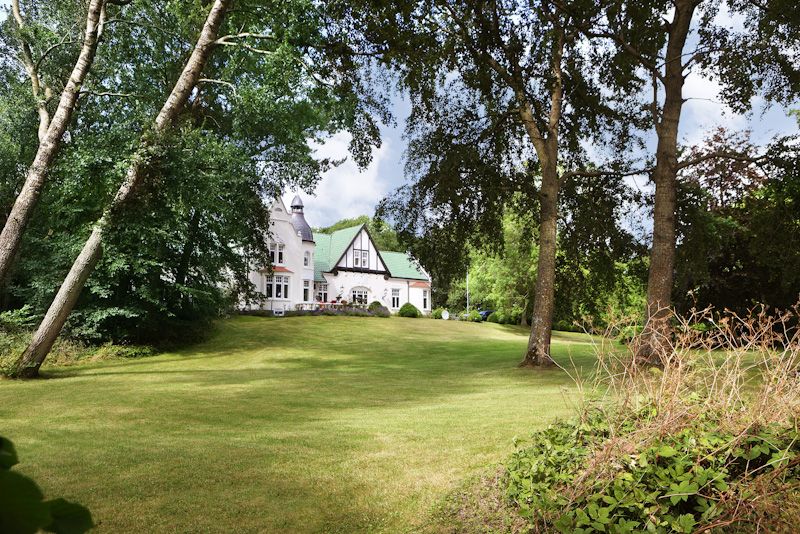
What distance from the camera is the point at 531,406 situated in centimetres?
889

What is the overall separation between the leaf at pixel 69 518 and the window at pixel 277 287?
40.7m

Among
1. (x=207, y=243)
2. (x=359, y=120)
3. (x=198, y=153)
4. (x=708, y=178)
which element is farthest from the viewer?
(x=207, y=243)

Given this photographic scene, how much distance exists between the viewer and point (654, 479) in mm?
3840

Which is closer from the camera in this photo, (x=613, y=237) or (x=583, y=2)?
(x=583, y=2)

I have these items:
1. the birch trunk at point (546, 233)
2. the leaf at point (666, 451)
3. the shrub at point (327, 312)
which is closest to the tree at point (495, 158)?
the birch trunk at point (546, 233)

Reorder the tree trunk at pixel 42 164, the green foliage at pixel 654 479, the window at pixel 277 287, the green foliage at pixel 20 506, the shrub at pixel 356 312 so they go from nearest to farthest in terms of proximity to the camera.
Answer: the green foliage at pixel 20 506
the green foliage at pixel 654 479
the tree trunk at pixel 42 164
the shrub at pixel 356 312
the window at pixel 277 287

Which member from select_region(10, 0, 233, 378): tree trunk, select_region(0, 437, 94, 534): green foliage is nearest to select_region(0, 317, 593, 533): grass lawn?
select_region(10, 0, 233, 378): tree trunk

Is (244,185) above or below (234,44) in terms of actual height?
below

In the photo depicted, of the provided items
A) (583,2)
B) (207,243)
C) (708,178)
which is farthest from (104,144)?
(708,178)

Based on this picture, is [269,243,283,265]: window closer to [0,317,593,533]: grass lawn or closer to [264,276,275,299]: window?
[264,276,275,299]: window

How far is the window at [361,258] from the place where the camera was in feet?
157

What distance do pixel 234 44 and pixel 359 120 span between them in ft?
12.3

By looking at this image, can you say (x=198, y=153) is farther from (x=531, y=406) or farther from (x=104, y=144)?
(x=531, y=406)

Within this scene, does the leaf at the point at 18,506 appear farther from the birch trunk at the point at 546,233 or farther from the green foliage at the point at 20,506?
the birch trunk at the point at 546,233
